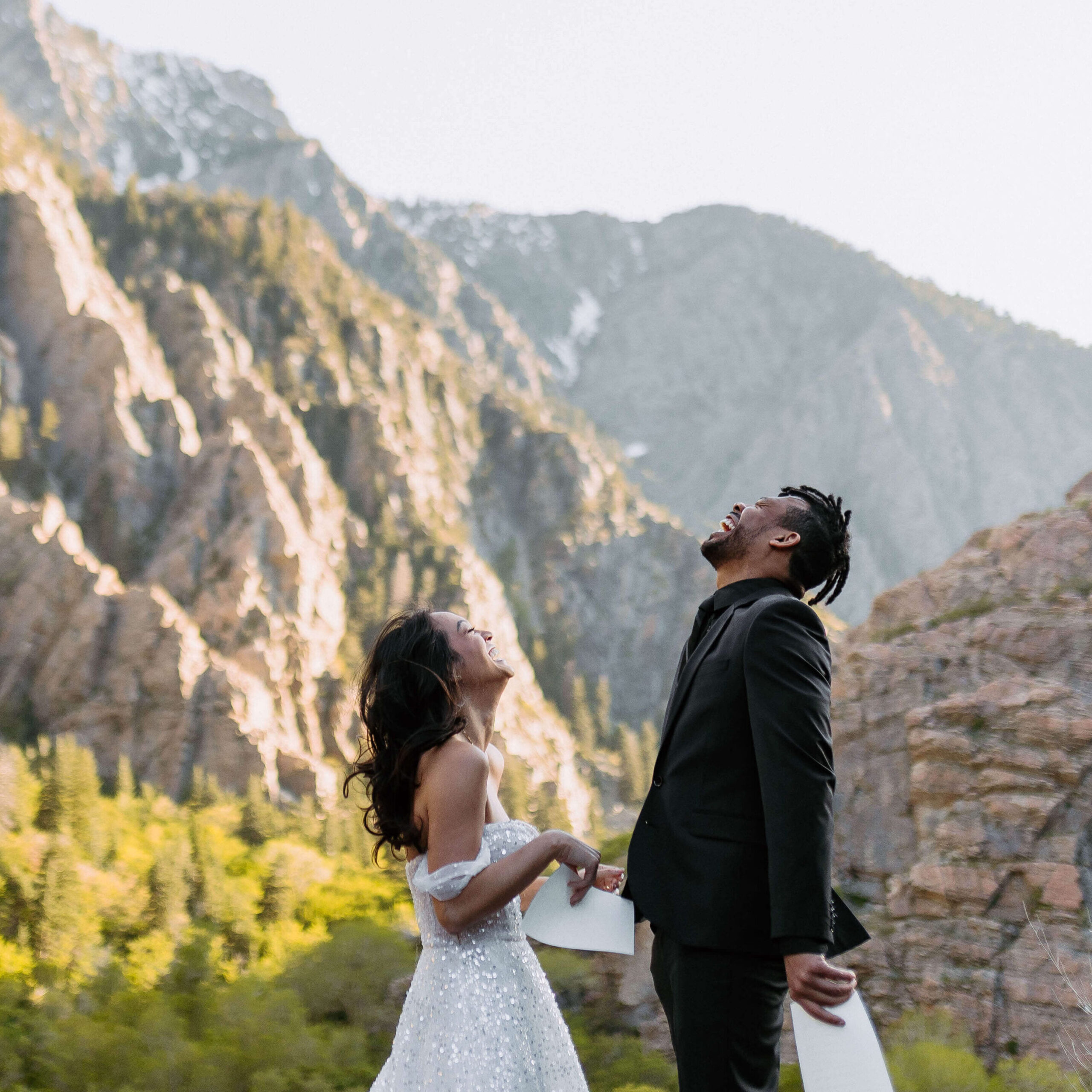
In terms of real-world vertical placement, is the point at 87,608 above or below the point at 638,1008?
above

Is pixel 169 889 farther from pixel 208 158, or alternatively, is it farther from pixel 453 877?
pixel 208 158

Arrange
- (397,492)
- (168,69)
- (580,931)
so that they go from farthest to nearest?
1. (168,69)
2. (397,492)
3. (580,931)

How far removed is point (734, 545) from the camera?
2686 mm

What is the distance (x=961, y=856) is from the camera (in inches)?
259

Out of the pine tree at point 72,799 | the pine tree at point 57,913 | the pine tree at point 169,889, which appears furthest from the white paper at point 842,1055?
the pine tree at point 72,799

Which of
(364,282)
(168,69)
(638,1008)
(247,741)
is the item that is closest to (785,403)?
(364,282)

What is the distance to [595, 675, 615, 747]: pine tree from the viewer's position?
6312cm

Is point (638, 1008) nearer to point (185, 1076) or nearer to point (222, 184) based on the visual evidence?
point (185, 1076)

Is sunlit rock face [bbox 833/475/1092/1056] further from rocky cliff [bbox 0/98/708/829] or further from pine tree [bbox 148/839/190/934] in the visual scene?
rocky cliff [bbox 0/98/708/829]

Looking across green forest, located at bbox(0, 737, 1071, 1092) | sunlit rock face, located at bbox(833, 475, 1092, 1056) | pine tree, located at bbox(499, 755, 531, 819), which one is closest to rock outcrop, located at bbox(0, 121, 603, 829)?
pine tree, located at bbox(499, 755, 531, 819)

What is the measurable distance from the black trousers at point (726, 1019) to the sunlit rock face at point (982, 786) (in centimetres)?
447

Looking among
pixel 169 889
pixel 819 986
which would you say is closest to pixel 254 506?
pixel 169 889

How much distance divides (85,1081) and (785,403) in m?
116

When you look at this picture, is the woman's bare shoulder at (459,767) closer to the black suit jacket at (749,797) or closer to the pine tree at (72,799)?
the black suit jacket at (749,797)
